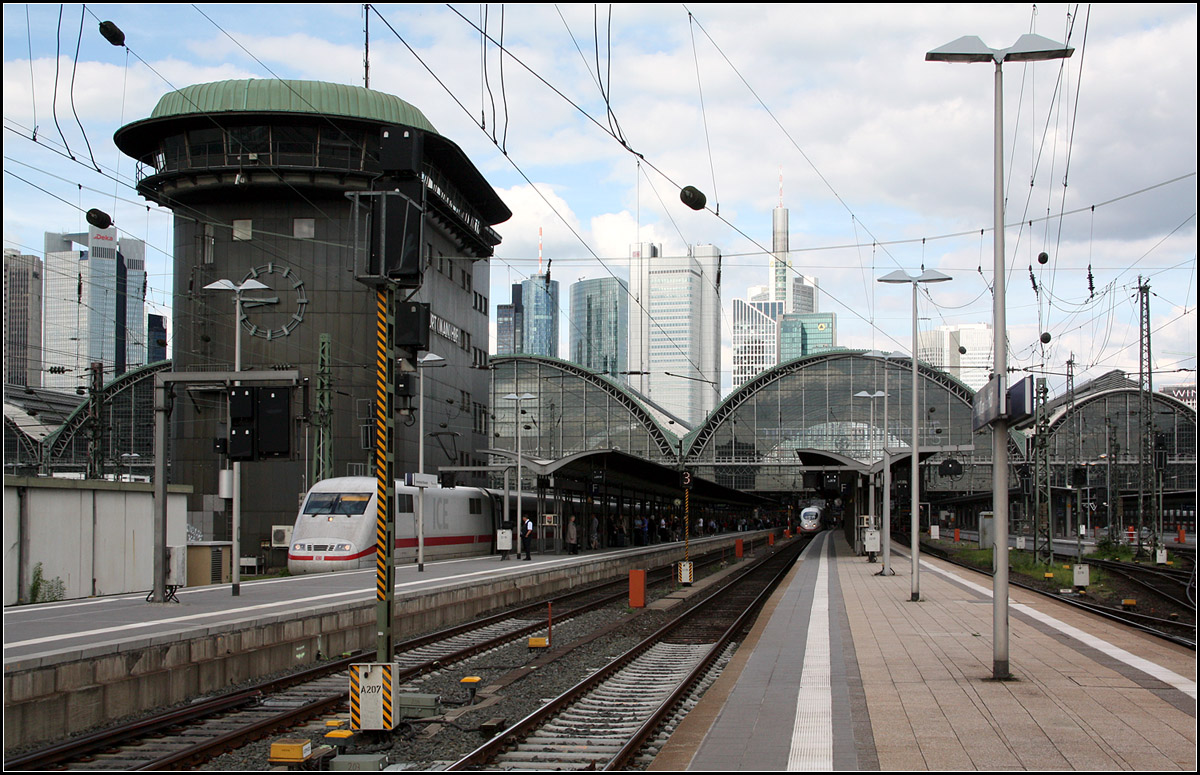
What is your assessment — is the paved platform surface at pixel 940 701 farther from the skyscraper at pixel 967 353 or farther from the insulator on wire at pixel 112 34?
the skyscraper at pixel 967 353

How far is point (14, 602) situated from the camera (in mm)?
18031

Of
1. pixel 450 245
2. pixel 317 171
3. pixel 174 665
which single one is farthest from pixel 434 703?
pixel 450 245

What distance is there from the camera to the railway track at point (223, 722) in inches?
374

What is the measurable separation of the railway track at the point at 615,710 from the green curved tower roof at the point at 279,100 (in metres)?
43.8

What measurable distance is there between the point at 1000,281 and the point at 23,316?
15921cm

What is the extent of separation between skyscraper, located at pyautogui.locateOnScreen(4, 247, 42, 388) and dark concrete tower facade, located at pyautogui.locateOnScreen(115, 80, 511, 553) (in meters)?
81.5

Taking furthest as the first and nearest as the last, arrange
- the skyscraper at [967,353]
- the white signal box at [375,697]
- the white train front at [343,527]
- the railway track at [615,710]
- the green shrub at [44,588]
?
the skyscraper at [967,353] → the white train front at [343,527] → the green shrub at [44,588] → the white signal box at [375,697] → the railway track at [615,710]

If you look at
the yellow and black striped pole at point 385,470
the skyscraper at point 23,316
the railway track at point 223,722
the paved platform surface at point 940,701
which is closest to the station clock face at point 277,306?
the railway track at point 223,722

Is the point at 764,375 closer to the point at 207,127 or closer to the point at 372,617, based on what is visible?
the point at 207,127

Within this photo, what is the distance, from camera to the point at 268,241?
57125 mm

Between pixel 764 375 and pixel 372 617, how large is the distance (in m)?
75.6

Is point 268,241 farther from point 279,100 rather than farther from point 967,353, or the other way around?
point 967,353

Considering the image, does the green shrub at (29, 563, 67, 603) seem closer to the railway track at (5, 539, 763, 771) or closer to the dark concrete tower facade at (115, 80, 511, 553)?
the railway track at (5, 539, 763, 771)

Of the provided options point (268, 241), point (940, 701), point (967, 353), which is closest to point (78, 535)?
point (940, 701)
